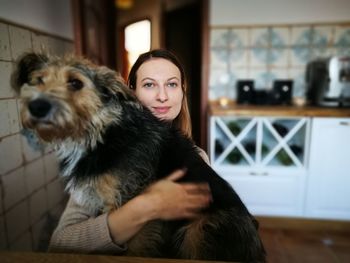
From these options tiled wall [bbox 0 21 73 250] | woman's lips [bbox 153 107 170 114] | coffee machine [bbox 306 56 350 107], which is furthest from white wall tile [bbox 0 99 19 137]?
coffee machine [bbox 306 56 350 107]

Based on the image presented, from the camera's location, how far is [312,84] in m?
2.23

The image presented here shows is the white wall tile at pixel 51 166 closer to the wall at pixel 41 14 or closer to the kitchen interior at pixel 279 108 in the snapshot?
the wall at pixel 41 14

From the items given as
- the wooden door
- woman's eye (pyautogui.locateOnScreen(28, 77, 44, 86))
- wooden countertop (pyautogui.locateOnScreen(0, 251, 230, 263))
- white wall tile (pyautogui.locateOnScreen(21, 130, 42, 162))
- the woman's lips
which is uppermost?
the wooden door

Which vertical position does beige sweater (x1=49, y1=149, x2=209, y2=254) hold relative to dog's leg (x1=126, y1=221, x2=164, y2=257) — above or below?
above

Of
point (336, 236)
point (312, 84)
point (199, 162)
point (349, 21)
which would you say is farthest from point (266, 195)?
point (349, 21)

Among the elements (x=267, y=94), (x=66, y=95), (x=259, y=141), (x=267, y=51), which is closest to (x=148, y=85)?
(x=66, y=95)

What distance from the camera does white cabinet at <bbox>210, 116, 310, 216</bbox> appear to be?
1985 mm

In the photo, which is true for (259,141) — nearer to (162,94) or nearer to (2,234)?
(162,94)

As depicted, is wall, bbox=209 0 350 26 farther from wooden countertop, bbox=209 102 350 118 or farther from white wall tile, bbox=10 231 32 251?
white wall tile, bbox=10 231 32 251

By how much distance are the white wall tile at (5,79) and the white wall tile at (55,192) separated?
455 mm

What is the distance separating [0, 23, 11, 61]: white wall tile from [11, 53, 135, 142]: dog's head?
30 mm

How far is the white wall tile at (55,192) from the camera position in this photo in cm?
106

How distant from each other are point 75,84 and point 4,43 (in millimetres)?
204

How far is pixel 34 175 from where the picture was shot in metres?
0.97
